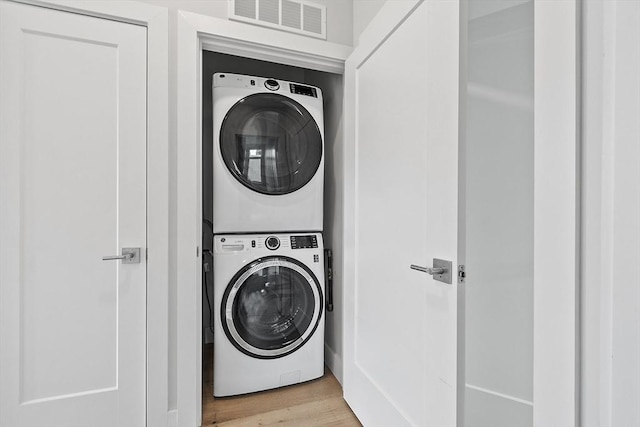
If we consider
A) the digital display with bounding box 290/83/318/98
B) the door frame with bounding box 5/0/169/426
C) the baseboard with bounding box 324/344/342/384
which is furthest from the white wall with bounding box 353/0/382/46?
the baseboard with bounding box 324/344/342/384

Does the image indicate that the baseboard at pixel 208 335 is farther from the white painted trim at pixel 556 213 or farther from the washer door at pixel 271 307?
the white painted trim at pixel 556 213

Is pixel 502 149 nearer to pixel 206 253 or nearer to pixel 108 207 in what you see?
pixel 108 207

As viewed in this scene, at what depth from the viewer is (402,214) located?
121 cm

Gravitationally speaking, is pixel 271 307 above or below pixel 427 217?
below

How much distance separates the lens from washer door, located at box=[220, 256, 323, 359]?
1818 millimetres

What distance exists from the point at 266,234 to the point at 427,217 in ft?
3.80

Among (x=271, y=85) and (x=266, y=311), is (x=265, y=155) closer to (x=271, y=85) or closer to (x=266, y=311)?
(x=271, y=85)

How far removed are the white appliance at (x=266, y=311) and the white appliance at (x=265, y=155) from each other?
130 millimetres

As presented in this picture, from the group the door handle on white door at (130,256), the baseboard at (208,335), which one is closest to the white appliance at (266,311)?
the door handle on white door at (130,256)

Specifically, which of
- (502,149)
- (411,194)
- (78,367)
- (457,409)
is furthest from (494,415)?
(78,367)

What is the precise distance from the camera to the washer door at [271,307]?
1.82 metres

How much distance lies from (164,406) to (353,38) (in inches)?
88.6

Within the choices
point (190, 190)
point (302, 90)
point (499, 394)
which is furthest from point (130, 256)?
point (499, 394)

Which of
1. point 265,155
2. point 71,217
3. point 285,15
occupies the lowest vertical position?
point 71,217
